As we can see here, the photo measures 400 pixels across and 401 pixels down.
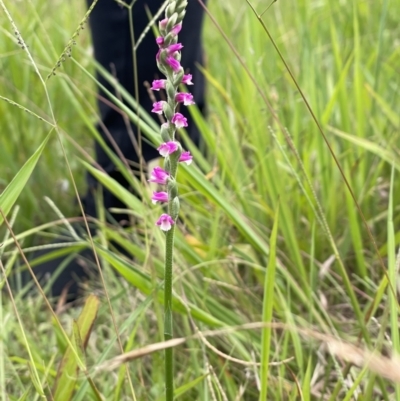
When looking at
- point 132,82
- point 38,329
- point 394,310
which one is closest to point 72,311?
point 38,329

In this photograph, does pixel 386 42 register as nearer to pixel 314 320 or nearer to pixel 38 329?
pixel 314 320

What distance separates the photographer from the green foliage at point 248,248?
600mm

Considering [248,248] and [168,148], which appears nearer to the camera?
[168,148]

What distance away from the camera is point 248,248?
2.77 feet

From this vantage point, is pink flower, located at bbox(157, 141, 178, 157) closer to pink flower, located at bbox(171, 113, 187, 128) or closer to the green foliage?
pink flower, located at bbox(171, 113, 187, 128)

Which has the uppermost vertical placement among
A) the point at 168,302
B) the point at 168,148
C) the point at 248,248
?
the point at 168,148

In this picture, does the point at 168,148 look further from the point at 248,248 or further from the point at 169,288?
the point at 248,248

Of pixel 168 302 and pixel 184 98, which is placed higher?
pixel 184 98

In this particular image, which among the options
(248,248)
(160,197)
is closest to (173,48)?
(160,197)

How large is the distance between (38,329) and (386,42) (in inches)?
42.7

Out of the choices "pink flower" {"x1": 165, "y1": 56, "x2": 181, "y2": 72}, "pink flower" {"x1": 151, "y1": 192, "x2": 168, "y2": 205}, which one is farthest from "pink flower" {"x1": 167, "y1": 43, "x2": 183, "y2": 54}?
"pink flower" {"x1": 151, "y1": 192, "x2": 168, "y2": 205}

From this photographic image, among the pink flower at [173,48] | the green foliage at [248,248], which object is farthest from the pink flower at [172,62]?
the green foliage at [248,248]

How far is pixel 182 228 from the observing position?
2.95 ft

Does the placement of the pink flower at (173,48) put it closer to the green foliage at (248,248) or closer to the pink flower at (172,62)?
the pink flower at (172,62)
